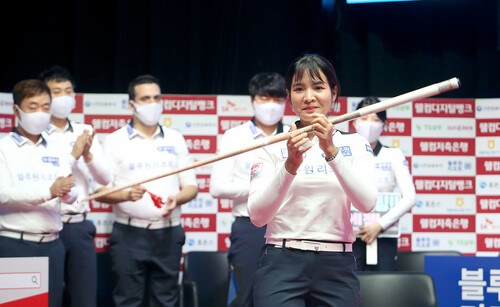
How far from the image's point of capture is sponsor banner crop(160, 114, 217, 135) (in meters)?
5.57

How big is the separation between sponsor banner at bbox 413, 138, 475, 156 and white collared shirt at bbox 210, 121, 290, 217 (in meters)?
1.73

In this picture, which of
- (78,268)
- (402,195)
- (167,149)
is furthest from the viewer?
(167,149)

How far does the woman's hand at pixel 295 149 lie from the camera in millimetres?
2211

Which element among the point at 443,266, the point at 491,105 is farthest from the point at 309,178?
the point at 491,105

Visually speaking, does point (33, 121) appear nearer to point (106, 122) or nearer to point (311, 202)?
point (106, 122)

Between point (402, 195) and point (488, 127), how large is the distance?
1.54 m

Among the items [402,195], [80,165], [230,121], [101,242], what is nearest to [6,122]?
[80,165]

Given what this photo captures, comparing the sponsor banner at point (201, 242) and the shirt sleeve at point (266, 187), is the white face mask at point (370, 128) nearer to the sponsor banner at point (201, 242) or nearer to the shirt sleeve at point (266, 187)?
the sponsor banner at point (201, 242)

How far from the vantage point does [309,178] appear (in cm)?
240

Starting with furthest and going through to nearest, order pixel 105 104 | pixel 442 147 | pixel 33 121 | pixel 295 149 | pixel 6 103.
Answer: pixel 442 147
pixel 105 104
pixel 6 103
pixel 33 121
pixel 295 149

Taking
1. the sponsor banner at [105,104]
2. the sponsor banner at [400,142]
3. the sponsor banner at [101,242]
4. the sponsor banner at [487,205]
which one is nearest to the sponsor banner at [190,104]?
the sponsor banner at [105,104]

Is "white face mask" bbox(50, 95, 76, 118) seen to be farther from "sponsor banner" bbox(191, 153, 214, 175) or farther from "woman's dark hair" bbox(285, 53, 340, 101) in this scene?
"woman's dark hair" bbox(285, 53, 340, 101)

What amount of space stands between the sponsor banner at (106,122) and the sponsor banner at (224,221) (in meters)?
1.12

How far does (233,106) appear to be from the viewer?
18.3 feet
